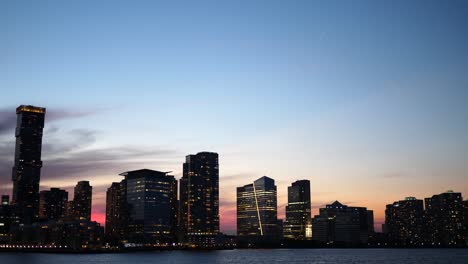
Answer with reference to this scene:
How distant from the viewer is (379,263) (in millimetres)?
199250

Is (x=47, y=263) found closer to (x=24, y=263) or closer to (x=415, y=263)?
(x=24, y=263)

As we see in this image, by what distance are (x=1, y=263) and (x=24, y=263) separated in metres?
9.93

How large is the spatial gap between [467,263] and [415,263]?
736 inches

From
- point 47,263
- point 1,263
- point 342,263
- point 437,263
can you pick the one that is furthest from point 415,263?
point 1,263

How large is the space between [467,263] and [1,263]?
17838cm

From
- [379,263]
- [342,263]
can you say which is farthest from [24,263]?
[379,263]

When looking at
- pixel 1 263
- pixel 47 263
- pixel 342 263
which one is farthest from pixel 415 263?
pixel 1 263

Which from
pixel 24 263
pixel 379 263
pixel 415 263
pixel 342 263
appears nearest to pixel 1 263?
pixel 24 263

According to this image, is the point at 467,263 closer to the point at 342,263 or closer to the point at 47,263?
the point at 342,263

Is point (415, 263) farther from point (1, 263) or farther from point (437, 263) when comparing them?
point (1, 263)

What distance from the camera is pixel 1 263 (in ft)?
643

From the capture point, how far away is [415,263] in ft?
655

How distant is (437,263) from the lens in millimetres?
198250

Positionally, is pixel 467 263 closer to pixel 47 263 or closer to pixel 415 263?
pixel 415 263
